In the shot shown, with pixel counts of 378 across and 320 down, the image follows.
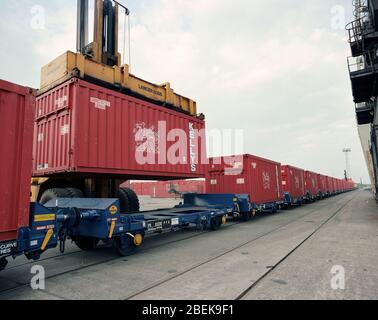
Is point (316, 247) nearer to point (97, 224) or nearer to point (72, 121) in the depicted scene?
point (97, 224)

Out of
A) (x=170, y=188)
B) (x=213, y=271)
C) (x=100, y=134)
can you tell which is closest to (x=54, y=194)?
(x=100, y=134)

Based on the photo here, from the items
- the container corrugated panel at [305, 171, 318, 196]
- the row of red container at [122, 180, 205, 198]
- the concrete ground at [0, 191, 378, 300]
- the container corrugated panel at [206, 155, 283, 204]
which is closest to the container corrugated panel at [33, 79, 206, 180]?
the concrete ground at [0, 191, 378, 300]

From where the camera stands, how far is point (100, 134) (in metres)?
6.93

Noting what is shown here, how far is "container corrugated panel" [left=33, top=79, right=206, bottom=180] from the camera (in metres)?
6.50

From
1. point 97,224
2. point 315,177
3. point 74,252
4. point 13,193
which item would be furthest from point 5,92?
point 315,177

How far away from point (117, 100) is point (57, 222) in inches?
146

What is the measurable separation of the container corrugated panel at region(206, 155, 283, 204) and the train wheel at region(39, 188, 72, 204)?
28.3 ft

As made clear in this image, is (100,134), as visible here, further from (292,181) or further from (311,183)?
(311,183)

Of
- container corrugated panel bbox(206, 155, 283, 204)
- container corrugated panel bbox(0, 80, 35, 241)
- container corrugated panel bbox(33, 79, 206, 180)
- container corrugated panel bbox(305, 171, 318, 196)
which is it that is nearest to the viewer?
container corrugated panel bbox(0, 80, 35, 241)

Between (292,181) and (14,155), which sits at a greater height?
(14,155)

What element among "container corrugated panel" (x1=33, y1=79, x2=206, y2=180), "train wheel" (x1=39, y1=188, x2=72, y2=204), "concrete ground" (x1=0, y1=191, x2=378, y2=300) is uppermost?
"container corrugated panel" (x1=33, y1=79, x2=206, y2=180)

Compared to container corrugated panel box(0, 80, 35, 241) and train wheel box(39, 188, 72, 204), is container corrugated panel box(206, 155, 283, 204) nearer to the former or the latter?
train wheel box(39, 188, 72, 204)

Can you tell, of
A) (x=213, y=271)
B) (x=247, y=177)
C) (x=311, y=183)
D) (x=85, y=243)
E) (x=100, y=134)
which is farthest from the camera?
(x=311, y=183)

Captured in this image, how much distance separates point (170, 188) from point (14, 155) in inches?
1709
